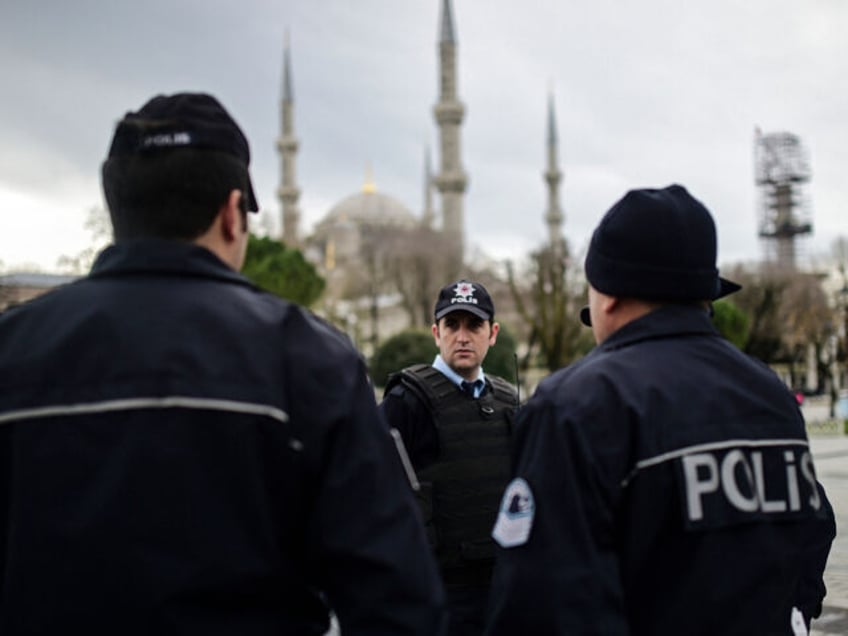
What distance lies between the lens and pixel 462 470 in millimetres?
4277

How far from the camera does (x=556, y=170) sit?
8412cm

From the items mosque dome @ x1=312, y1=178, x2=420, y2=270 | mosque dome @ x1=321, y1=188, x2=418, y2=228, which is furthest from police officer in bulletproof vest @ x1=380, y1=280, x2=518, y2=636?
mosque dome @ x1=321, y1=188, x2=418, y2=228

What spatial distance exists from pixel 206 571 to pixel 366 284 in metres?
62.4

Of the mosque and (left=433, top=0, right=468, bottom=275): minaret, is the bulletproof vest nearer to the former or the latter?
the mosque

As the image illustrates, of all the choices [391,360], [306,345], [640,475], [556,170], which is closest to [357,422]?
[306,345]

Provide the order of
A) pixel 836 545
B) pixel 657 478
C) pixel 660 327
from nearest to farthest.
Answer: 1. pixel 657 478
2. pixel 660 327
3. pixel 836 545

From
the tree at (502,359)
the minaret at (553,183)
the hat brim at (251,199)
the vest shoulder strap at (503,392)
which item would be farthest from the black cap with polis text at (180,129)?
the minaret at (553,183)

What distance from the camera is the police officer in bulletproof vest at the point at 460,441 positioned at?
4.12m

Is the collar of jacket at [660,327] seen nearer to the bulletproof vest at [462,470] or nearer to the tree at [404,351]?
the bulletproof vest at [462,470]

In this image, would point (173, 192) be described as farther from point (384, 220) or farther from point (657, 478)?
point (384, 220)

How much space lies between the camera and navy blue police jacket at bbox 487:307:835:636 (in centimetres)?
210

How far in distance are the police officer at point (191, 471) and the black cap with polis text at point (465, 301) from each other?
2796 millimetres

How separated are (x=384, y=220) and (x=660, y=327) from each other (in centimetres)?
9375

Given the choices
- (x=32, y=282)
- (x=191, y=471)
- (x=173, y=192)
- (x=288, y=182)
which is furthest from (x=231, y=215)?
(x=288, y=182)
